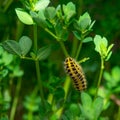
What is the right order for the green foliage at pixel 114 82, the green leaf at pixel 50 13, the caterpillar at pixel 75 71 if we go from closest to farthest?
the green leaf at pixel 50 13
the caterpillar at pixel 75 71
the green foliage at pixel 114 82

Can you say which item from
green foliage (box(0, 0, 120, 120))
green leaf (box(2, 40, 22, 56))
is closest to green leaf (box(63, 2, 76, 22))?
green foliage (box(0, 0, 120, 120))

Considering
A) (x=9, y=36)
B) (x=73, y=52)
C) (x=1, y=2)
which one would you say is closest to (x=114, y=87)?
(x=73, y=52)

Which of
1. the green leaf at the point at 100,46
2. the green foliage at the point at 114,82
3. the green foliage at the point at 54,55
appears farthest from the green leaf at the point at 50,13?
the green foliage at the point at 114,82

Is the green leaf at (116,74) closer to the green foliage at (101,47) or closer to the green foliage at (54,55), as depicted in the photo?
the green foliage at (54,55)

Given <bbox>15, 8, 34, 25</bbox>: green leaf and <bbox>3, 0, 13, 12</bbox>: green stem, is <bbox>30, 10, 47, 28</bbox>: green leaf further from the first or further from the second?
<bbox>3, 0, 13, 12</bbox>: green stem

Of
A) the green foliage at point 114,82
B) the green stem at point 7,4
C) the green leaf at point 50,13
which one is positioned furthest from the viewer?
the green stem at point 7,4

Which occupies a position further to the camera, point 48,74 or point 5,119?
point 48,74

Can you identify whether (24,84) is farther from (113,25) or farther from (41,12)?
(41,12)
